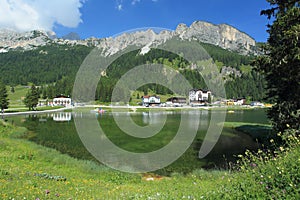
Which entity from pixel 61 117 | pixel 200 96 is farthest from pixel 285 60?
pixel 200 96

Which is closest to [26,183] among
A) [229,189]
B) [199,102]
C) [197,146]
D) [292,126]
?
[229,189]

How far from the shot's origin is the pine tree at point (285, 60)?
12805mm

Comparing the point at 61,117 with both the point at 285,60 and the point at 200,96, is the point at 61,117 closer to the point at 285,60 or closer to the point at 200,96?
the point at 285,60

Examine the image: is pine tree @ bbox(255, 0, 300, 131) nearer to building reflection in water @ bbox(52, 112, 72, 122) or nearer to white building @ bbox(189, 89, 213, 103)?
building reflection in water @ bbox(52, 112, 72, 122)

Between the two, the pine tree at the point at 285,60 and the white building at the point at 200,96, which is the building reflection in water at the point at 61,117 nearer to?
the pine tree at the point at 285,60

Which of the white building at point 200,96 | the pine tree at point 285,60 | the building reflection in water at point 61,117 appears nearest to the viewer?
the pine tree at point 285,60

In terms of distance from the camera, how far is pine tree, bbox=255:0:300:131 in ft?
42.0

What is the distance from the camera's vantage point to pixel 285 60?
1298 cm

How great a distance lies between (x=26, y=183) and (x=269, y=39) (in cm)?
1884

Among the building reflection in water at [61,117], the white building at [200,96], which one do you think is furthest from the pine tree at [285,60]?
the white building at [200,96]

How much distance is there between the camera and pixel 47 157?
1975 cm

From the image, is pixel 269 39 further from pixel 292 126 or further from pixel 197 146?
A: pixel 197 146

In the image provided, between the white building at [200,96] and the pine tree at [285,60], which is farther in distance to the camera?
the white building at [200,96]

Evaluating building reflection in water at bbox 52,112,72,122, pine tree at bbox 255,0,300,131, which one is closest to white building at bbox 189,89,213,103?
building reflection in water at bbox 52,112,72,122
